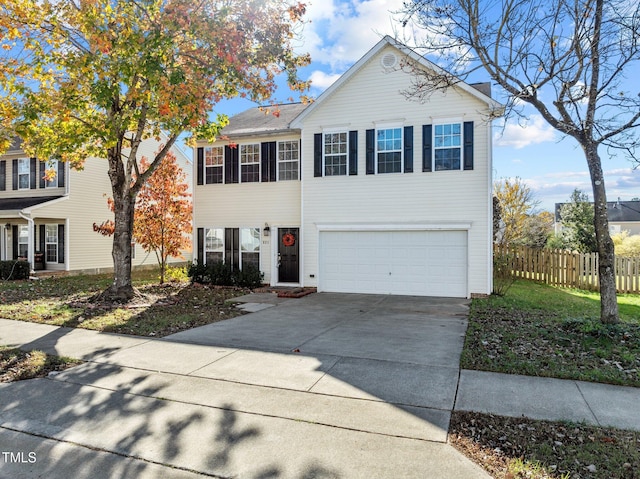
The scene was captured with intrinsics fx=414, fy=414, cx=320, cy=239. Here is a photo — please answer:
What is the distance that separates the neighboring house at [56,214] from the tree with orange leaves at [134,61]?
9000mm

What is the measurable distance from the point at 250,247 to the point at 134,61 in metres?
8.07

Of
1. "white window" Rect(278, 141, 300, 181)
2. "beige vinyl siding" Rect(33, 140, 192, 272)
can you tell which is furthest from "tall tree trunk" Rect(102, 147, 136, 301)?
"beige vinyl siding" Rect(33, 140, 192, 272)

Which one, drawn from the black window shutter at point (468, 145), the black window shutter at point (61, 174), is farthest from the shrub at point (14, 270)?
the black window shutter at point (468, 145)

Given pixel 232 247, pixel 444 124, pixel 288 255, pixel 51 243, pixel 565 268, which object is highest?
pixel 444 124

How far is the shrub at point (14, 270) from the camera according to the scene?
1753 cm

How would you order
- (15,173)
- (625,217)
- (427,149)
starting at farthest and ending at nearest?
1. (625,217)
2. (15,173)
3. (427,149)

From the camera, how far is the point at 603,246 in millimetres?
7461

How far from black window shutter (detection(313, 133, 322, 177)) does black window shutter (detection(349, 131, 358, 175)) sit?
3.63 ft

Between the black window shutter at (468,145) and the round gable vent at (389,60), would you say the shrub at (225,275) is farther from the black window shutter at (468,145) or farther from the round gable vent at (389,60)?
the round gable vent at (389,60)

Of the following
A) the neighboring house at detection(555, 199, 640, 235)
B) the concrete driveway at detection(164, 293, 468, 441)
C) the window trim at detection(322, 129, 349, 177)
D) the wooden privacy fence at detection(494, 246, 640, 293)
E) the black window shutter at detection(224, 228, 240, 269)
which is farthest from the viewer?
the neighboring house at detection(555, 199, 640, 235)

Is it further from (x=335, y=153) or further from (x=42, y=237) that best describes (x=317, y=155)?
(x=42, y=237)

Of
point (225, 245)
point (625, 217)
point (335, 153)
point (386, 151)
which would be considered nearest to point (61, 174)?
point (225, 245)

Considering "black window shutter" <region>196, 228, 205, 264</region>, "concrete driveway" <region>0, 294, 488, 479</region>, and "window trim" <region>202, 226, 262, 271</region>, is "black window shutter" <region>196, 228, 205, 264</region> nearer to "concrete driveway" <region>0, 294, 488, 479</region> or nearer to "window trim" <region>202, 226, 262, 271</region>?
"window trim" <region>202, 226, 262, 271</region>

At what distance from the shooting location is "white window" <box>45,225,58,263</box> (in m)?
20.0
